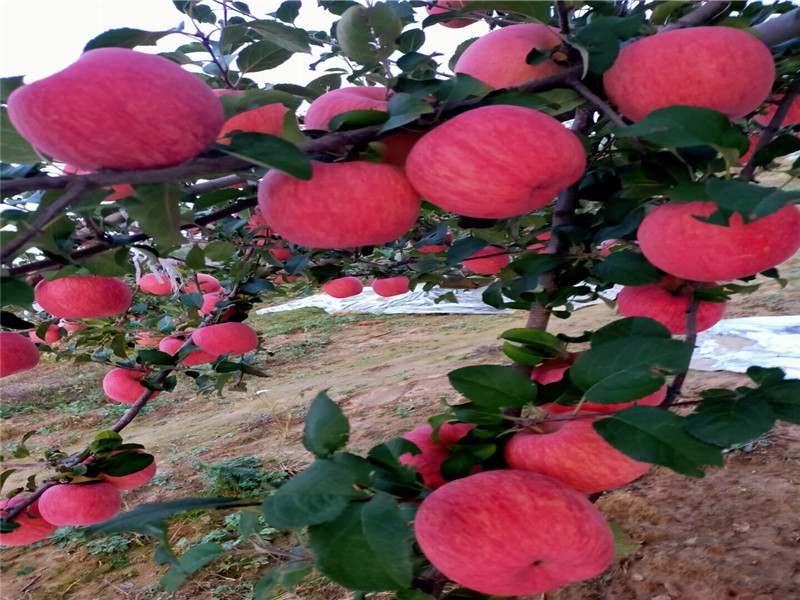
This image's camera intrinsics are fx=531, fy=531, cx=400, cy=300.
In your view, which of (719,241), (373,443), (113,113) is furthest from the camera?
(373,443)

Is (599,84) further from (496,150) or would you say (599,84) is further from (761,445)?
(761,445)

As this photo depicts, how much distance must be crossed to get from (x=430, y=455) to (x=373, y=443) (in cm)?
247

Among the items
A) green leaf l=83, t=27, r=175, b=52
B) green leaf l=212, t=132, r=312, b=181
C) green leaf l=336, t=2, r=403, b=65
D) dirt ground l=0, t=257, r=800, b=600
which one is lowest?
dirt ground l=0, t=257, r=800, b=600

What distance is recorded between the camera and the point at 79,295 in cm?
100

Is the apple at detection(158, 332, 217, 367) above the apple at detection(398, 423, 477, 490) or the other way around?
the other way around

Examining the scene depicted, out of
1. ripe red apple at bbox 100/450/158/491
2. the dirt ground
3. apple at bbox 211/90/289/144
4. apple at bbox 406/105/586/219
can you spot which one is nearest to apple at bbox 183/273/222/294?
the dirt ground

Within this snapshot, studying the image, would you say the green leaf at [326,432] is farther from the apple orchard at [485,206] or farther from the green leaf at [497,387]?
the green leaf at [497,387]

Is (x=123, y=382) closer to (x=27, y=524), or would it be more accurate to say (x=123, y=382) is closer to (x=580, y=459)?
(x=27, y=524)

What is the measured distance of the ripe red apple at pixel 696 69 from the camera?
1.78 ft

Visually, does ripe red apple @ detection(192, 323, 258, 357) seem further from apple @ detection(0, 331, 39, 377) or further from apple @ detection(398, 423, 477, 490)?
apple @ detection(398, 423, 477, 490)

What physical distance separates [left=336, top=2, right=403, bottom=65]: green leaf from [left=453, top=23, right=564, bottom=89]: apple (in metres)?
0.11

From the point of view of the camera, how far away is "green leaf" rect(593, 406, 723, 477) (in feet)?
1.50

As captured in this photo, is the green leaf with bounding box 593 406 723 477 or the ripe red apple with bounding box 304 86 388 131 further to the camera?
the ripe red apple with bounding box 304 86 388 131

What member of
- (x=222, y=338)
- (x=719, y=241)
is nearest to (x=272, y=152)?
(x=719, y=241)
